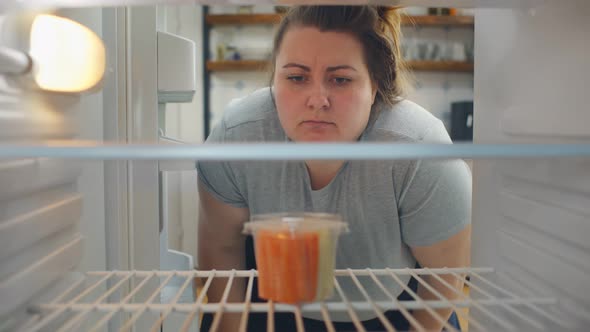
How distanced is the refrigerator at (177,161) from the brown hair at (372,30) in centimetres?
29

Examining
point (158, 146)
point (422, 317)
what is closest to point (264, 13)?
point (422, 317)

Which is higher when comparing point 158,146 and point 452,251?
point 158,146

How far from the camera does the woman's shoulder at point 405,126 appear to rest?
132 cm

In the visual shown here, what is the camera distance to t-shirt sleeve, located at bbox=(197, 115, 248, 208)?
1.39 meters

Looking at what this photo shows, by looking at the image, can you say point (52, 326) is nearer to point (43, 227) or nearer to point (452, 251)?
point (43, 227)

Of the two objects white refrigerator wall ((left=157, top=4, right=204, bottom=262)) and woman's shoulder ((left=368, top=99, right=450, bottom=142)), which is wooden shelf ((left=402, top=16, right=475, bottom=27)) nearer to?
white refrigerator wall ((left=157, top=4, right=204, bottom=262))

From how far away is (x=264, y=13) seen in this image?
332cm

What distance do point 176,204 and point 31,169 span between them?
2487mm

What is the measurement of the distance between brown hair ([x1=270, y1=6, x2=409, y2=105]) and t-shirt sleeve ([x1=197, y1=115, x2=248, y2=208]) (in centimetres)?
27

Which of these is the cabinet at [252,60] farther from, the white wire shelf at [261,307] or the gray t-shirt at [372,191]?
the white wire shelf at [261,307]

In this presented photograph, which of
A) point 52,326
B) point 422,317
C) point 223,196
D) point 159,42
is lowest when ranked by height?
point 422,317

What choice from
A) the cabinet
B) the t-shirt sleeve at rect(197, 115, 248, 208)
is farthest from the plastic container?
the cabinet

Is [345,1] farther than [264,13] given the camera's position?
No

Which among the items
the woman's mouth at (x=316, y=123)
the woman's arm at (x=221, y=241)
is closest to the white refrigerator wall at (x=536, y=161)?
the woman's mouth at (x=316, y=123)
